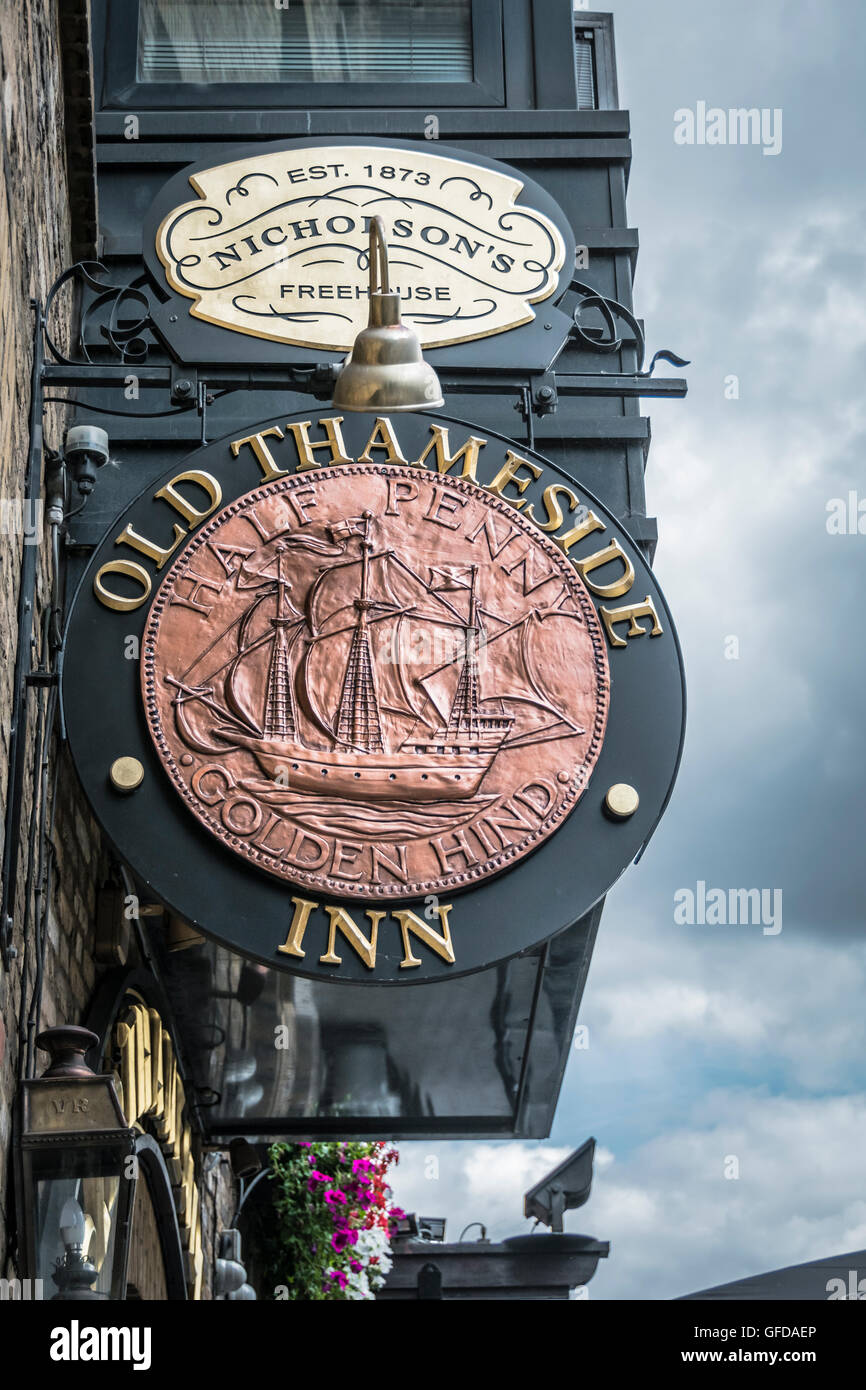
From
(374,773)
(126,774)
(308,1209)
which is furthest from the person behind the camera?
(308,1209)

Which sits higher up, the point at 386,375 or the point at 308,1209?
the point at 386,375

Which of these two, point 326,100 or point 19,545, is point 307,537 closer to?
point 19,545

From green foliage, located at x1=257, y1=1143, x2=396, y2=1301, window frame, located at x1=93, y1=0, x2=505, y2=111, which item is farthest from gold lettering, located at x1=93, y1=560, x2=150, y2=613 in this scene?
green foliage, located at x1=257, y1=1143, x2=396, y2=1301

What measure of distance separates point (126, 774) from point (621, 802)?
5.72 ft

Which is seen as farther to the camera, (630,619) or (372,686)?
(630,619)

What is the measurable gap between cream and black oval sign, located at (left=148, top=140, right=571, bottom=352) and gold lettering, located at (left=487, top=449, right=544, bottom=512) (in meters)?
0.71

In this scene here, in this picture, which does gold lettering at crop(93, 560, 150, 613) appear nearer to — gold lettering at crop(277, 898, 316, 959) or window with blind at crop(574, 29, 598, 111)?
gold lettering at crop(277, 898, 316, 959)

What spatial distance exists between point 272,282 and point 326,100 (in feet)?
7.39

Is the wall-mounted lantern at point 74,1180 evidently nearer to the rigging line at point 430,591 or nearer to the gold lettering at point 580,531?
the rigging line at point 430,591

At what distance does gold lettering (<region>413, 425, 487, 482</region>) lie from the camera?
657 cm

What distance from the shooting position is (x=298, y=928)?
222 inches

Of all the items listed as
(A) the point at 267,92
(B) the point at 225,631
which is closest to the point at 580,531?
(B) the point at 225,631

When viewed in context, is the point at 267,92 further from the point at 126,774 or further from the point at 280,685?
the point at 126,774
